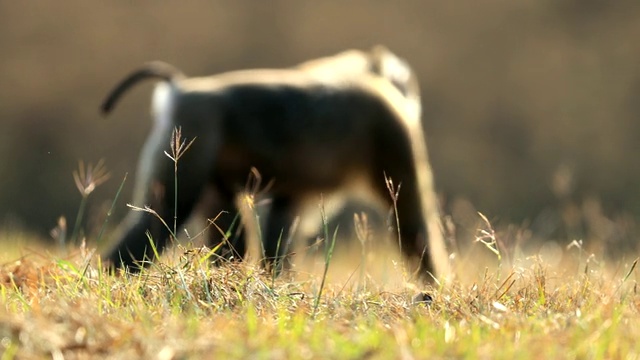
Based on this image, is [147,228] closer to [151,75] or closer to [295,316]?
[151,75]

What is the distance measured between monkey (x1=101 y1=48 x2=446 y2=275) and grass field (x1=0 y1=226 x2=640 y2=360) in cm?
117

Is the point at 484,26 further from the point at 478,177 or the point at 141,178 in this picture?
the point at 141,178

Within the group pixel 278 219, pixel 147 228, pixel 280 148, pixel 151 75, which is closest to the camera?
pixel 147 228

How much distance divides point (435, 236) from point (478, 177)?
8396 mm

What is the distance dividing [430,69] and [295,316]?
12.2 metres

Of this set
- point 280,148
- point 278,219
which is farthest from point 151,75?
point 278,219

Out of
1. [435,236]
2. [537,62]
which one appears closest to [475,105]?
[537,62]

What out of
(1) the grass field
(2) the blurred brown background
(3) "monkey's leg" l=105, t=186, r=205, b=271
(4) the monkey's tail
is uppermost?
(1) the grass field

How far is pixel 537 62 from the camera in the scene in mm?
15078

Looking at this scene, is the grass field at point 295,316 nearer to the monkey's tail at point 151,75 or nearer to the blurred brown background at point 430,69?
the monkey's tail at point 151,75

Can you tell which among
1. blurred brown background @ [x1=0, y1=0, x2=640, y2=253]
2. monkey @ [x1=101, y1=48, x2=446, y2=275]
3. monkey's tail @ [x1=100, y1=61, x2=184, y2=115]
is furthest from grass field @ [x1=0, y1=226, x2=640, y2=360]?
blurred brown background @ [x1=0, y1=0, x2=640, y2=253]

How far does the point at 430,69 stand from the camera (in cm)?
1470

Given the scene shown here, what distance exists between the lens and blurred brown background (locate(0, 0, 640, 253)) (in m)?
13.6

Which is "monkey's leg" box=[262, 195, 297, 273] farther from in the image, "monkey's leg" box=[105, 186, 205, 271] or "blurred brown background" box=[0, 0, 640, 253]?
"blurred brown background" box=[0, 0, 640, 253]
